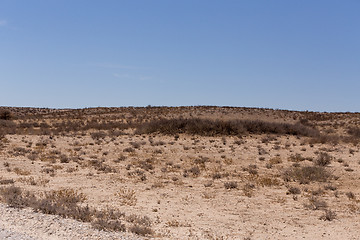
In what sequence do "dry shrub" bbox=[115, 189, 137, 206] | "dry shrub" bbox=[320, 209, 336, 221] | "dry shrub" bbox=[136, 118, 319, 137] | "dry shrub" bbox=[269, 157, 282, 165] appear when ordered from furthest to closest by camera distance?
"dry shrub" bbox=[136, 118, 319, 137]
"dry shrub" bbox=[269, 157, 282, 165]
"dry shrub" bbox=[115, 189, 137, 206]
"dry shrub" bbox=[320, 209, 336, 221]

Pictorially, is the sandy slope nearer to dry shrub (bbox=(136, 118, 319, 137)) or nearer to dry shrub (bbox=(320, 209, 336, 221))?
dry shrub (bbox=(320, 209, 336, 221))

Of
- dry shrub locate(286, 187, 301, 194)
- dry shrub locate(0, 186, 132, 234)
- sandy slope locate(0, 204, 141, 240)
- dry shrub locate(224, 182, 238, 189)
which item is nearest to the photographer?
sandy slope locate(0, 204, 141, 240)

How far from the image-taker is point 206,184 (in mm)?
14969

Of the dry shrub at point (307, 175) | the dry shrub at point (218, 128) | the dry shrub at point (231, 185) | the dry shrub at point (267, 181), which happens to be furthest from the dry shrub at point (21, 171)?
the dry shrub at point (218, 128)

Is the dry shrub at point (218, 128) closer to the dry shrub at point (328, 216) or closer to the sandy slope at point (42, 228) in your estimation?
the dry shrub at point (328, 216)

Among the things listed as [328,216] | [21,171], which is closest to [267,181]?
[328,216]

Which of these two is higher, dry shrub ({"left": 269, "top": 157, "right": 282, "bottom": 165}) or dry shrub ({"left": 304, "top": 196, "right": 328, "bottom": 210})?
dry shrub ({"left": 269, "top": 157, "right": 282, "bottom": 165})

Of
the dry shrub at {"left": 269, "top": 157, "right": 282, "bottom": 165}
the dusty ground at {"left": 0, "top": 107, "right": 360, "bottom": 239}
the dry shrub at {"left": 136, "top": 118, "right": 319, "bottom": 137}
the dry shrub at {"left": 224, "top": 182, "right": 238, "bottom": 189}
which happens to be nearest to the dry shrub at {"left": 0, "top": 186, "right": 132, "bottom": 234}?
the dusty ground at {"left": 0, "top": 107, "right": 360, "bottom": 239}

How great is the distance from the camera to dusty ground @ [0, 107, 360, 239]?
9.83 meters

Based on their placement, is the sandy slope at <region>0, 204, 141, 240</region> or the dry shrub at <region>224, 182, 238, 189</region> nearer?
the sandy slope at <region>0, 204, 141, 240</region>

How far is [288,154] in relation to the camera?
23.5 metres

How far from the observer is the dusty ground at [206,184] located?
387 inches

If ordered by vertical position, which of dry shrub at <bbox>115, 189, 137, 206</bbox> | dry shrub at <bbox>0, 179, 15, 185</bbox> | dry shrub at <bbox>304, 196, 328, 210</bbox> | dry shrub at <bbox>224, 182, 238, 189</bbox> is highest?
dry shrub at <bbox>304, 196, 328, 210</bbox>

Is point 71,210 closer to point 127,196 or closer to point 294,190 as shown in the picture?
point 127,196
